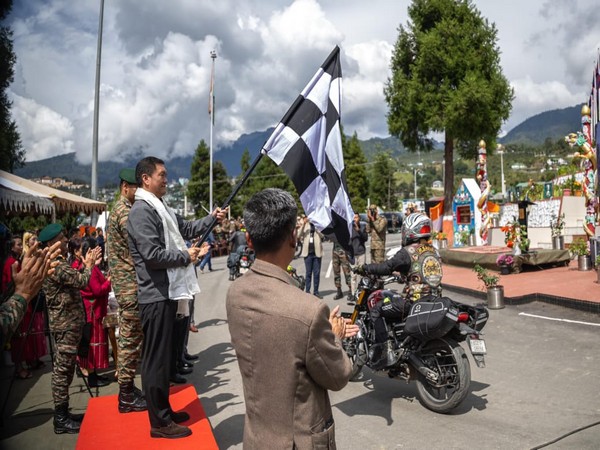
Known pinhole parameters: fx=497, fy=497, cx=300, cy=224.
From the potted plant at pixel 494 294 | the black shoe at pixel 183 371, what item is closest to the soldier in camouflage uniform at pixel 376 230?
the potted plant at pixel 494 294

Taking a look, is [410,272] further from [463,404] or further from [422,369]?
[463,404]

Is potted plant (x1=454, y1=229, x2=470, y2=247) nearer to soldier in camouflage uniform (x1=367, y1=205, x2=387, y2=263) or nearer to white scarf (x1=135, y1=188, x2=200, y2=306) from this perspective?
soldier in camouflage uniform (x1=367, y1=205, x2=387, y2=263)

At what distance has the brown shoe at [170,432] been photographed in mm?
3697

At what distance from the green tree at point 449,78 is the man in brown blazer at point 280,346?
86.1 ft

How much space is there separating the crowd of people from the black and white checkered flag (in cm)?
42

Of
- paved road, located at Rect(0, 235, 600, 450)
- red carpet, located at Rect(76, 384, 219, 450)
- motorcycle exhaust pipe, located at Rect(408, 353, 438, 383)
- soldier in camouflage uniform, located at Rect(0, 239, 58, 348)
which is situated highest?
soldier in camouflage uniform, located at Rect(0, 239, 58, 348)

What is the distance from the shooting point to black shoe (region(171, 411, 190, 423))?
3.93 meters

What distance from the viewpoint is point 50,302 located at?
184 inches

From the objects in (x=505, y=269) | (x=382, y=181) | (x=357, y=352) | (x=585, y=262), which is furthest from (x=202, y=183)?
(x=357, y=352)

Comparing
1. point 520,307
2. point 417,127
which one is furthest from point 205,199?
point 520,307

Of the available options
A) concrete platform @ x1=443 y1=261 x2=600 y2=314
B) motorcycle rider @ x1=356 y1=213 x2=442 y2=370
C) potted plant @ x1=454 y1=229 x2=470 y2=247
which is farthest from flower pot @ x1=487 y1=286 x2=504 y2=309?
potted plant @ x1=454 y1=229 x2=470 y2=247

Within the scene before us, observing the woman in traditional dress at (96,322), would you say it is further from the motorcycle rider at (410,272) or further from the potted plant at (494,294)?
the potted plant at (494,294)

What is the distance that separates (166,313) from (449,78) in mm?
26942

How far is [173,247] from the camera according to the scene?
4.02 meters
